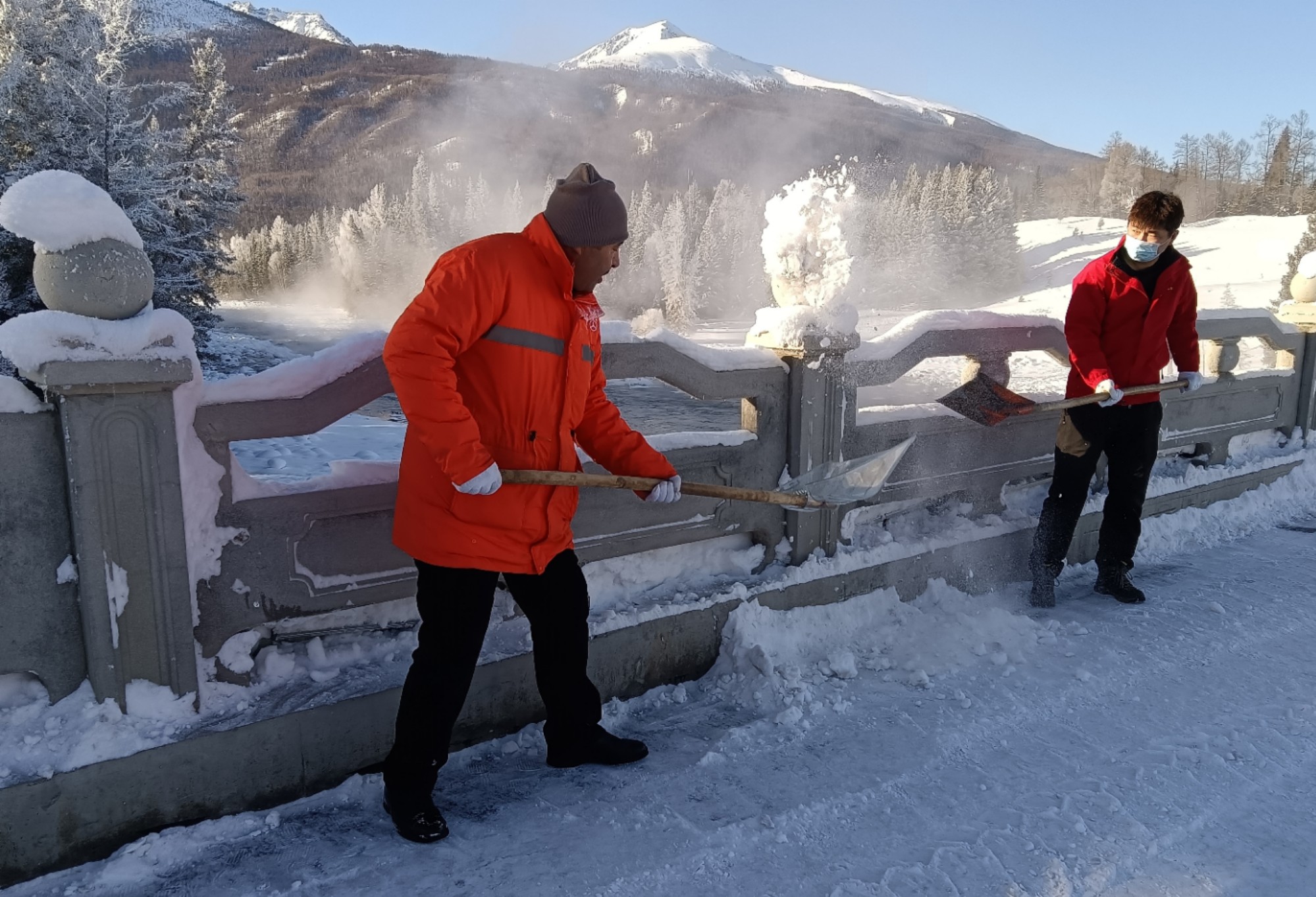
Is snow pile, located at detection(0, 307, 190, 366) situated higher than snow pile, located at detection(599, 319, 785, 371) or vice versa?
snow pile, located at detection(0, 307, 190, 366)

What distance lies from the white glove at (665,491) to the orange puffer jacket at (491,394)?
0.28m

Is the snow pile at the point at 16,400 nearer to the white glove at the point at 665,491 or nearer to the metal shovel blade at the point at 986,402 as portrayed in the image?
the white glove at the point at 665,491

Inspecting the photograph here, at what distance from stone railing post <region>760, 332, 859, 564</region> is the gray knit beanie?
1.55 meters

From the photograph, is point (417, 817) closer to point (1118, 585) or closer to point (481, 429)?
point (481, 429)

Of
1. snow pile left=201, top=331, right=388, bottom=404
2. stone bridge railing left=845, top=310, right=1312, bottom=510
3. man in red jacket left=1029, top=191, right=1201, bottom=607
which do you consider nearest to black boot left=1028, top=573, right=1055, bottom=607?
man in red jacket left=1029, top=191, right=1201, bottom=607

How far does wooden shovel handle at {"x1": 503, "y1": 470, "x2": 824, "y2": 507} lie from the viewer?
2334 millimetres

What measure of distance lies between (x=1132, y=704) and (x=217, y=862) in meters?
3.18

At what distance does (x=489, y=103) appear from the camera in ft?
567

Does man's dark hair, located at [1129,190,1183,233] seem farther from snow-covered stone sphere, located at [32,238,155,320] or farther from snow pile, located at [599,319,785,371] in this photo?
snow-covered stone sphere, located at [32,238,155,320]

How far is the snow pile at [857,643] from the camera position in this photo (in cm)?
336

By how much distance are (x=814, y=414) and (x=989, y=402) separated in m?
1.07

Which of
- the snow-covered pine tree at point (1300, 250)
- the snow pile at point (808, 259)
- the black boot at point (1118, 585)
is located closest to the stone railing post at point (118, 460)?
the snow pile at point (808, 259)

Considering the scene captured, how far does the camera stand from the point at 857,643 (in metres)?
3.73

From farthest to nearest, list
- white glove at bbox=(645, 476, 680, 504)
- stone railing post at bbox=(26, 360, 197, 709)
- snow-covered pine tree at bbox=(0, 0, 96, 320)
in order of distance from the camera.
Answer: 1. snow-covered pine tree at bbox=(0, 0, 96, 320)
2. white glove at bbox=(645, 476, 680, 504)
3. stone railing post at bbox=(26, 360, 197, 709)
